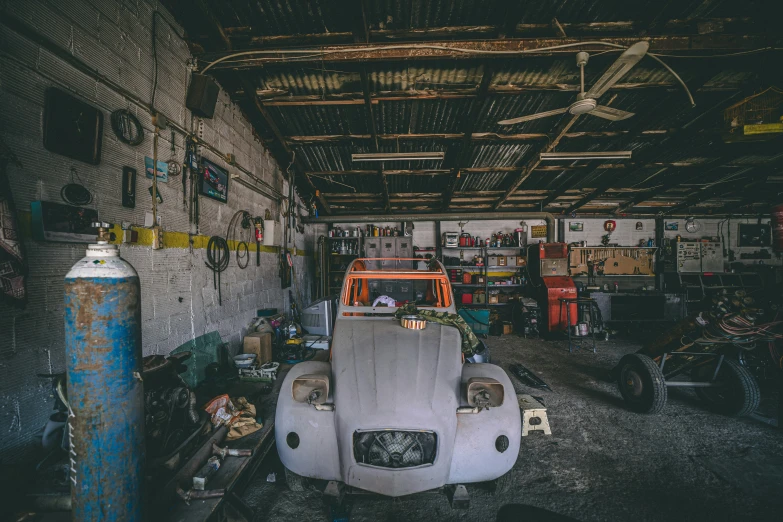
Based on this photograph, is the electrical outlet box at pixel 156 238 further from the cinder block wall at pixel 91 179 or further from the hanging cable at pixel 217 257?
the hanging cable at pixel 217 257

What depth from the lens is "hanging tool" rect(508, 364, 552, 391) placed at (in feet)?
14.2

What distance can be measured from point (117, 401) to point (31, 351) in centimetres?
114

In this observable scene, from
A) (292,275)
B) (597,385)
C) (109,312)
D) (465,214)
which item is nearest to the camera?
(109,312)

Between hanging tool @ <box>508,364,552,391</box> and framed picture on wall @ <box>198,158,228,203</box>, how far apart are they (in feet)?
16.9

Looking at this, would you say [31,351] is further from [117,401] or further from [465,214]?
[465,214]

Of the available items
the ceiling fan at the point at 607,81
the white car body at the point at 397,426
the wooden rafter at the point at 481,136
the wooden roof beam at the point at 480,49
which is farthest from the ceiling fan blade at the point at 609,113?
the white car body at the point at 397,426

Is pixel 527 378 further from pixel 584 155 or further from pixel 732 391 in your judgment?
pixel 584 155

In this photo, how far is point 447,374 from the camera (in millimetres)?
2121

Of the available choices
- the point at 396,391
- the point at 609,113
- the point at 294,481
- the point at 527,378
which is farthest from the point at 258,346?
the point at 609,113

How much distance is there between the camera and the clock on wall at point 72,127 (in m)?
2.08

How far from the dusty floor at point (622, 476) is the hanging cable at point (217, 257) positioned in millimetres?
2561

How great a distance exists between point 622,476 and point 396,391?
2152mm

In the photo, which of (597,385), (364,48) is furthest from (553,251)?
(364,48)

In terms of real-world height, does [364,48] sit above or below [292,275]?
above
